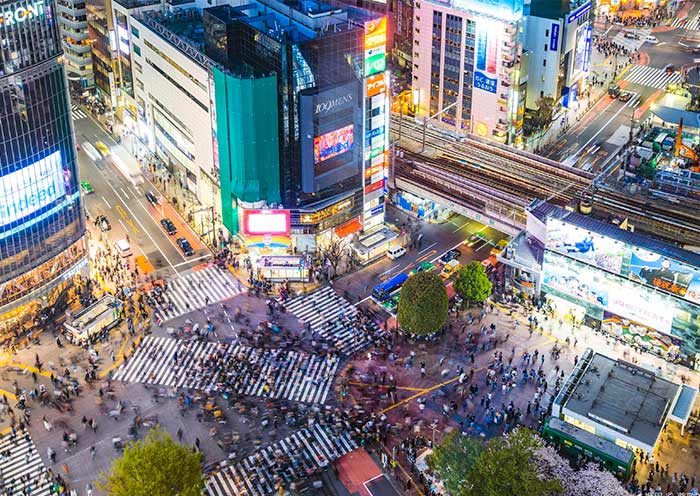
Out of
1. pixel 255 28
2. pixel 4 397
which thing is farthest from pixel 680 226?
pixel 4 397

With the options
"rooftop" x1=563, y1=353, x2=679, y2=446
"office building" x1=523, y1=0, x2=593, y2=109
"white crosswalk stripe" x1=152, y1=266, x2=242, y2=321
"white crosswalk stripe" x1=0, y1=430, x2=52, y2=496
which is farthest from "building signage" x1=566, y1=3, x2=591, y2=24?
"white crosswalk stripe" x1=0, y1=430, x2=52, y2=496

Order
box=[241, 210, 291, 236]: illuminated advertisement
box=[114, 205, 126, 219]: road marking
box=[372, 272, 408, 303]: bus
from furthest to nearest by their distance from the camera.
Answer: box=[114, 205, 126, 219]: road marking
box=[241, 210, 291, 236]: illuminated advertisement
box=[372, 272, 408, 303]: bus

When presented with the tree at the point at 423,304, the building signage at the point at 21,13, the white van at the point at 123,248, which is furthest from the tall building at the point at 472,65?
the building signage at the point at 21,13

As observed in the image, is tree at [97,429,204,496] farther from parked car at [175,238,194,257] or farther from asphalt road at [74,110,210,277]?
parked car at [175,238,194,257]

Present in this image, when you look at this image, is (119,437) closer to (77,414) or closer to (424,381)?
(77,414)

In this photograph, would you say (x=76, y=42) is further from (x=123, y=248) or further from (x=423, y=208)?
(x=423, y=208)

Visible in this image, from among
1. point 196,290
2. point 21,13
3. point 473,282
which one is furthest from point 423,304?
point 21,13
